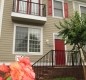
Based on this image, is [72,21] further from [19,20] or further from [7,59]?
[7,59]

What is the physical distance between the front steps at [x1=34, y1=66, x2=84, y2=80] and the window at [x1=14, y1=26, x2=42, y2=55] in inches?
62.3

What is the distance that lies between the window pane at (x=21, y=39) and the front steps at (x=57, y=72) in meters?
1.74

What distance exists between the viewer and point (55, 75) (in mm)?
11633

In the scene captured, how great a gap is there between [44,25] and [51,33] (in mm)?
812

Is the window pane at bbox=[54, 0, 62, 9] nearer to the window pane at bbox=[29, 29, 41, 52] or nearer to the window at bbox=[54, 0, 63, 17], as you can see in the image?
the window at bbox=[54, 0, 63, 17]

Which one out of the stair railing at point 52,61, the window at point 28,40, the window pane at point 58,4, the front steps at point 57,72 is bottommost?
the front steps at point 57,72

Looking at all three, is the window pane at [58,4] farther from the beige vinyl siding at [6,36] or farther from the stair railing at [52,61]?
the stair railing at [52,61]

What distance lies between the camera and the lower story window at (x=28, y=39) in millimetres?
12281

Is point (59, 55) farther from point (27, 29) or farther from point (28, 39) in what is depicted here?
point (27, 29)

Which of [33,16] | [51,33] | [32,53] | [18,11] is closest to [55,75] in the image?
[32,53]

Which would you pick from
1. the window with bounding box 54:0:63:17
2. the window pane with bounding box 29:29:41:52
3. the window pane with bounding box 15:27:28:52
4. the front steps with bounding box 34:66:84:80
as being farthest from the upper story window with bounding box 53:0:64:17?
the front steps with bounding box 34:66:84:80

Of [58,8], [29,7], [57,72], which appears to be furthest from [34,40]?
[58,8]

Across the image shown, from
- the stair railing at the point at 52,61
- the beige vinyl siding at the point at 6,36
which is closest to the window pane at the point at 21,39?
the beige vinyl siding at the point at 6,36

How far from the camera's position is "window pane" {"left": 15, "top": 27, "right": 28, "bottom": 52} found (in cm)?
1217
